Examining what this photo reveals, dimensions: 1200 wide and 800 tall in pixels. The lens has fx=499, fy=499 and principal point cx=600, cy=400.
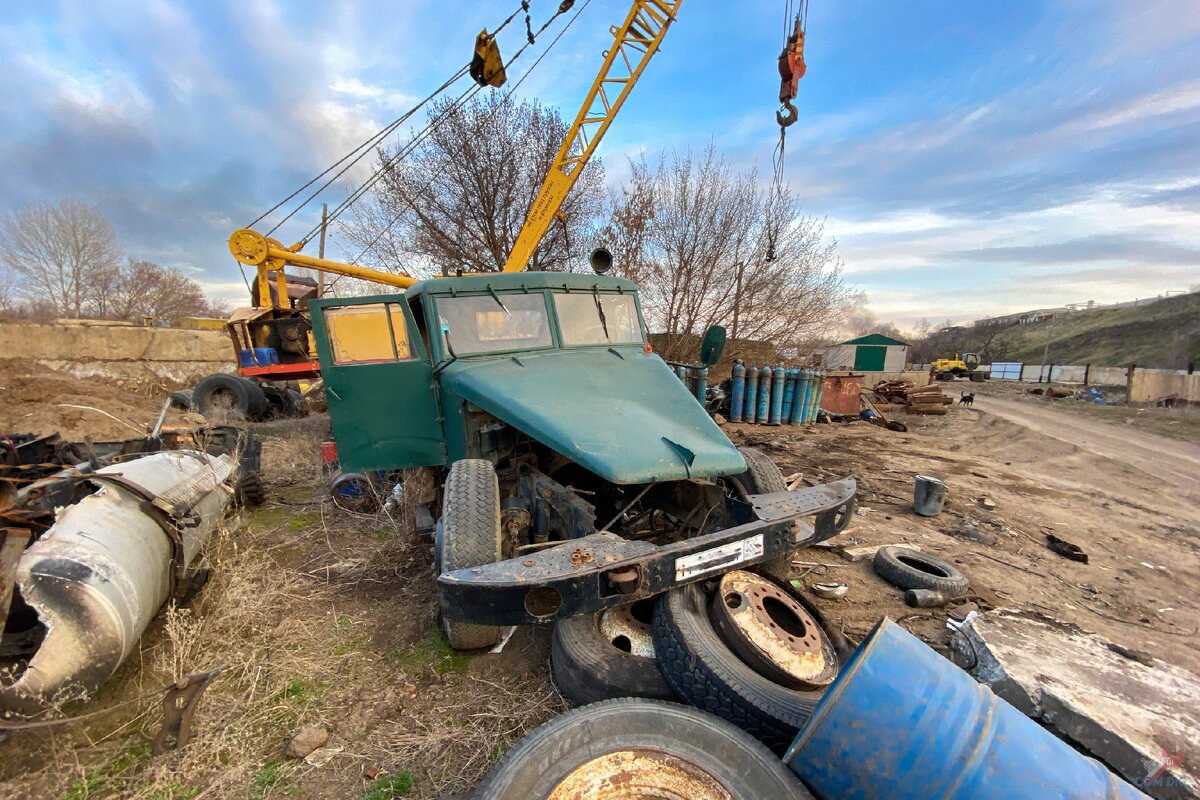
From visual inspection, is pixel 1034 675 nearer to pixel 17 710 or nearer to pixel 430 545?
pixel 430 545

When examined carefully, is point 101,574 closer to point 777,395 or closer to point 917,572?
point 917,572

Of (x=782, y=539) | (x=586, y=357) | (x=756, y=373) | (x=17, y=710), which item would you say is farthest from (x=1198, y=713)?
(x=756, y=373)

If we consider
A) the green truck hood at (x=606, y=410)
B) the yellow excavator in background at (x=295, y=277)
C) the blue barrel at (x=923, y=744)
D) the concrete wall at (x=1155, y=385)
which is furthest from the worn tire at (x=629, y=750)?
the concrete wall at (x=1155, y=385)

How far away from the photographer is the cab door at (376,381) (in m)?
3.65

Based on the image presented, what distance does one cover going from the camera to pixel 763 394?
11398 mm

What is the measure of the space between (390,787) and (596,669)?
88cm

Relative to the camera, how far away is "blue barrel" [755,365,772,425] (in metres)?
11.4

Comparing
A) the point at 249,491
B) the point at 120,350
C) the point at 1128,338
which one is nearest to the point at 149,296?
the point at 120,350

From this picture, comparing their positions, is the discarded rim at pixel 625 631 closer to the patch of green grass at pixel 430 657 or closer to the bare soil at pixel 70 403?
the patch of green grass at pixel 430 657

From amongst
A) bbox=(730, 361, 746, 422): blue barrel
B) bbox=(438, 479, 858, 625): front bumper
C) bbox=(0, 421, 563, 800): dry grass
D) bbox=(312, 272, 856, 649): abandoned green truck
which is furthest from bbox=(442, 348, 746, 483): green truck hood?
bbox=(730, 361, 746, 422): blue barrel

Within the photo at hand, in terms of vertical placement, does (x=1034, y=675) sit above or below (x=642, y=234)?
below

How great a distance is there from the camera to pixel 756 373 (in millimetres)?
Result: 11391

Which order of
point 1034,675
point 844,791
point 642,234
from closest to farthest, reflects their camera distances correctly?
1. point 844,791
2. point 1034,675
3. point 642,234

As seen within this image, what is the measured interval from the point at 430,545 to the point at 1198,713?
169 inches
